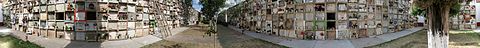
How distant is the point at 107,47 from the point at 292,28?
400 cm

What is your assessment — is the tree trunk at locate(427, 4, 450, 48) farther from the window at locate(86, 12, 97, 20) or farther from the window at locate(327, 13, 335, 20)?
the window at locate(86, 12, 97, 20)

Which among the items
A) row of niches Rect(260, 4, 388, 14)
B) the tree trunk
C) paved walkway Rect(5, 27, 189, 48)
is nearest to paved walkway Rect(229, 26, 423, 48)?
row of niches Rect(260, 4, 388, 14)

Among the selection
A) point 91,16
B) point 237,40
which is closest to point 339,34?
point 237,40

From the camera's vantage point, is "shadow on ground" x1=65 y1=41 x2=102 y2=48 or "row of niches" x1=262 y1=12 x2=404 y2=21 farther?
"row of niches" x1=262 y1=12 x2=404 y2=21

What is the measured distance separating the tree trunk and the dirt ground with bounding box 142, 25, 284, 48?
10.4 ft

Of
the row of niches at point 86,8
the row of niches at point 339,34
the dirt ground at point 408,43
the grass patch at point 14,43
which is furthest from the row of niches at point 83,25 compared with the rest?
the dirt ground at point 408,43

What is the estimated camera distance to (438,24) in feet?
24.6

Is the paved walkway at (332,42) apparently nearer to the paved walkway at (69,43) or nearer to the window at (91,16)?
the paved walkway at (69,43)

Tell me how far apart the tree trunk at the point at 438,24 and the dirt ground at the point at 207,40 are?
3178mm

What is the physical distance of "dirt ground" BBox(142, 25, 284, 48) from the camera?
785cm

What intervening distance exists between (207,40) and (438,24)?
4.84 meters

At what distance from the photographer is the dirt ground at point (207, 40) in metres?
7.85

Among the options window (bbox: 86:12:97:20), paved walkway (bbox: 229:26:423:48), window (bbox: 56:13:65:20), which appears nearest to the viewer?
window (bbox: 86:12:97:20)

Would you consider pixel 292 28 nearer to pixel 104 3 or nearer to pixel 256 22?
Answer: pixel 256 22
